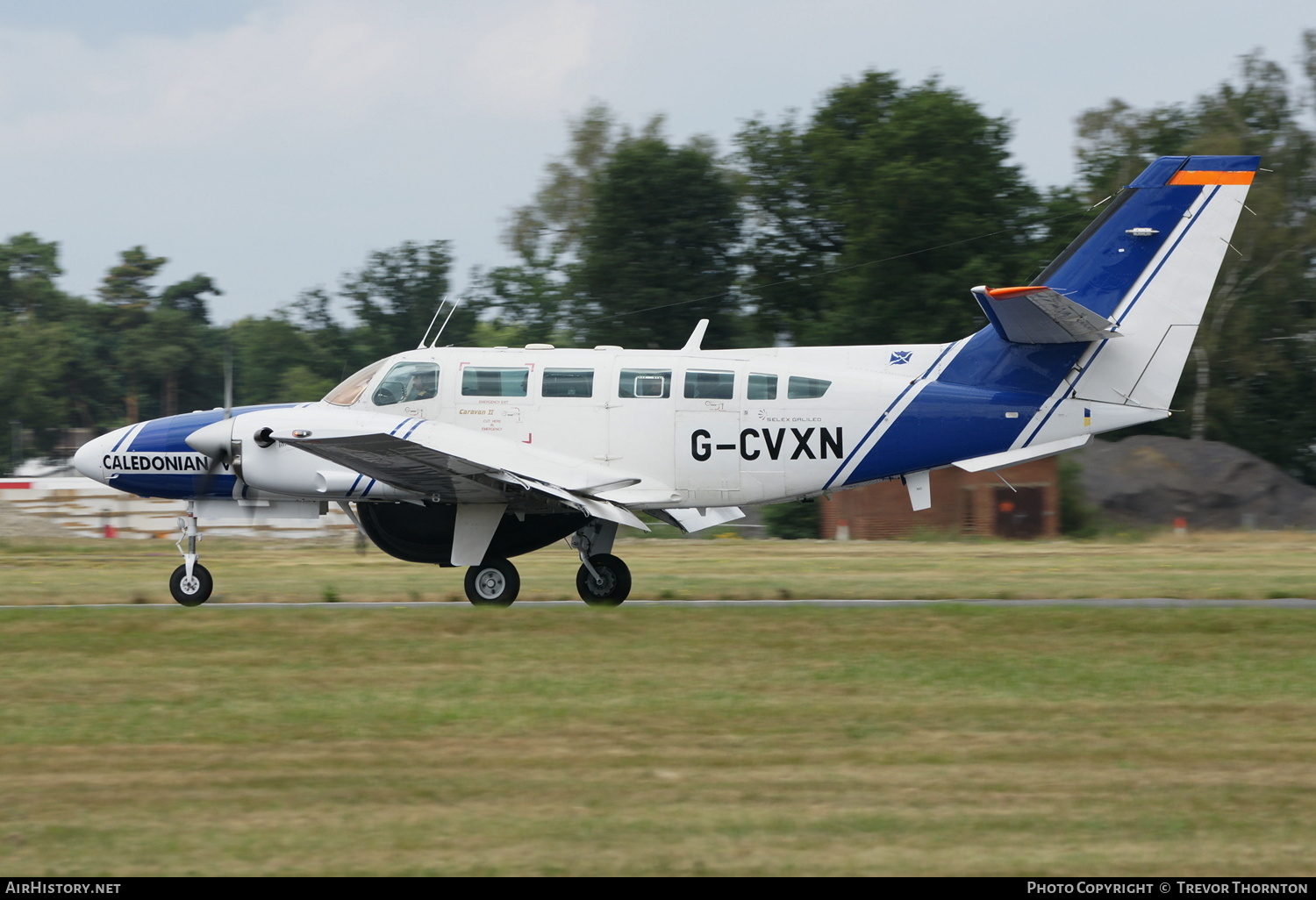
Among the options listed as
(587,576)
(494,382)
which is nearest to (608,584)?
(587,576)

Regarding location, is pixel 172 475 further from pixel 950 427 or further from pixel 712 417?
pixel 950 427

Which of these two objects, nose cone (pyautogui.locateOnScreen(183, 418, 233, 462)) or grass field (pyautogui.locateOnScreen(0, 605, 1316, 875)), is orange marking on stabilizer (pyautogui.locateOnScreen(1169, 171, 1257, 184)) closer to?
grass field (pyautogui.locateOnScreen(0, 605, 1316, 875))

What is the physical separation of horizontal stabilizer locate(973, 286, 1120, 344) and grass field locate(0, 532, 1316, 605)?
12.9 feet

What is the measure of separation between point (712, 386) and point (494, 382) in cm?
A: 261

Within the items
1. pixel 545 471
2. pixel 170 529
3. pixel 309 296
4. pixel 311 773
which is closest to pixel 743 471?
pixel 545 471

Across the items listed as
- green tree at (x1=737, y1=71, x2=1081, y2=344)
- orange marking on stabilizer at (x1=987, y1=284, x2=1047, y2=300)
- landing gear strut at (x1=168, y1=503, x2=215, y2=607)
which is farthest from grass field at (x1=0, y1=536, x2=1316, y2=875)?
green tree at (x1=737, y1=71, x2=1081, y2=344)

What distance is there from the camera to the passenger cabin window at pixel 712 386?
15.8m

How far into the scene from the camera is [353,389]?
16125 millimetres

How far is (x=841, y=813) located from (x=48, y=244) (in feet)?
251

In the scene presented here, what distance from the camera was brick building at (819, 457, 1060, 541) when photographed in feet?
117

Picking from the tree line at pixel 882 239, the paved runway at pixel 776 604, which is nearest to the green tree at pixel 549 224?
the tree line at pixel 882 239

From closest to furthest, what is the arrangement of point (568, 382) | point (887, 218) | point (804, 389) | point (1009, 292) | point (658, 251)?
point (1009, 292)
point (804, 389)
point (568, 382)
point (887, 218)
point (658, 251)

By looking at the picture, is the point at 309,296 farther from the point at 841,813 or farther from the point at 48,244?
the point at 841,813

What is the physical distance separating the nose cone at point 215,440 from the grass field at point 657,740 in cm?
182
